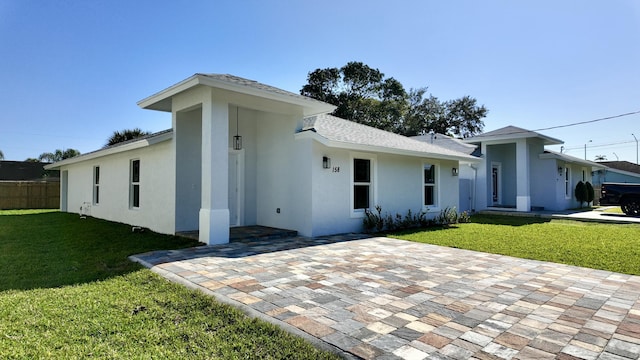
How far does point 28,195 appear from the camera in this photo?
20.3 m

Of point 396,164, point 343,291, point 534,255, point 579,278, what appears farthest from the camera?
point 396,164

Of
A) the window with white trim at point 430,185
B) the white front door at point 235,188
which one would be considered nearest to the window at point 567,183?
the window with white trim at point 430,185

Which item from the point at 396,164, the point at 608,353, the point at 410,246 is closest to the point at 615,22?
the point at 396,164

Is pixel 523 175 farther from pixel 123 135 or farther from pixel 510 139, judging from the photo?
pixel 123 135

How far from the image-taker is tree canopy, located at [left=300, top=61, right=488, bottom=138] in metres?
32.4

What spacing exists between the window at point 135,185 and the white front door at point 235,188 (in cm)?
339

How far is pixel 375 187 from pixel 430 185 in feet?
11.2

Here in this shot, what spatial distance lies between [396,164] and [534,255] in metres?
5.23

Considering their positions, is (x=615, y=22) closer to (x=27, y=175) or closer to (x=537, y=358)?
(x=537, y=358)

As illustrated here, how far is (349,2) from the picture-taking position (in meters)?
10.6

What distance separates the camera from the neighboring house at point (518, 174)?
16.4 m

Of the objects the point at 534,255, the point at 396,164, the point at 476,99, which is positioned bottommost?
the point at 534,255

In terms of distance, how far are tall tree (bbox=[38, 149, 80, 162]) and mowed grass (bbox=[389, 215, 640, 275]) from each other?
43.1 metres

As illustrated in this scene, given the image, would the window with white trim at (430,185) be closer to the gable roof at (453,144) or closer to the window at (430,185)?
the window at (430,185)
